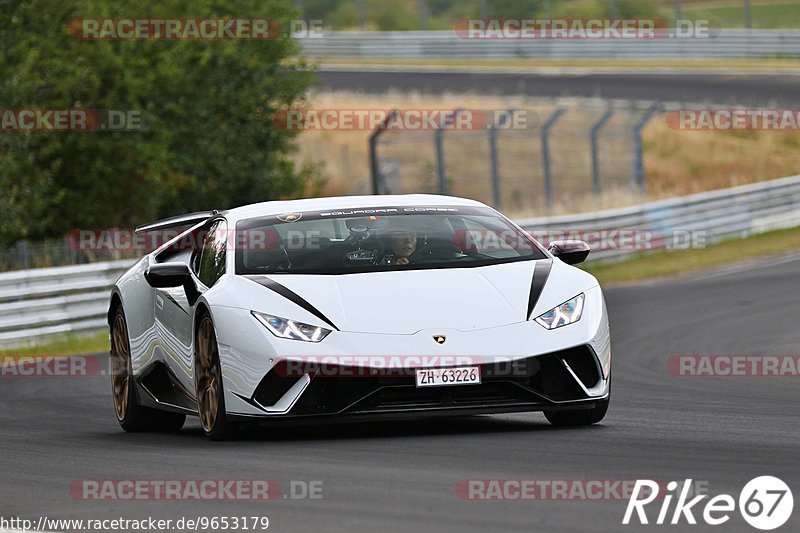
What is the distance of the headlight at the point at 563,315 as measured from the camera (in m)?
8.35

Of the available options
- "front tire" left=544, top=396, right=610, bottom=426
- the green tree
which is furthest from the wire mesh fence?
"front tire" left=544, top=396, right=610, bottom=426

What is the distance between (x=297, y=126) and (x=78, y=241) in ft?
25.2

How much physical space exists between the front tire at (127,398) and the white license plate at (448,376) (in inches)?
108

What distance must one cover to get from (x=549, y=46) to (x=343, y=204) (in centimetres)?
4505

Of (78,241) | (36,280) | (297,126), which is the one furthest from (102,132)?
(36,280)

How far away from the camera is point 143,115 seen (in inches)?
1134

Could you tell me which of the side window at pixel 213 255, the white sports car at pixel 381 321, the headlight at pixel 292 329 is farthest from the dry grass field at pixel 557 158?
the headlight at pixel 292 329

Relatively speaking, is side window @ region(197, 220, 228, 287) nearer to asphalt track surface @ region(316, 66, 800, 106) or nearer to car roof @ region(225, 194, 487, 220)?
car roof @ region(225, 194, 487, 220)

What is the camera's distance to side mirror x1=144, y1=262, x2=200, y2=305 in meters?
9.19

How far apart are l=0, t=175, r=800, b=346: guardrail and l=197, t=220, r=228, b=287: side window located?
9.95 m

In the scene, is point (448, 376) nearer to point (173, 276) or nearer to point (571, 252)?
point (571, 252)

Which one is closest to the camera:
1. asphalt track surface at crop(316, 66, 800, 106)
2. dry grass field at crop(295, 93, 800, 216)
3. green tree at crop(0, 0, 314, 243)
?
green tree at crop(0, 0, 314, 243)

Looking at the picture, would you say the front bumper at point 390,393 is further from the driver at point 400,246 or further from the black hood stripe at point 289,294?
the driver at point 400,246

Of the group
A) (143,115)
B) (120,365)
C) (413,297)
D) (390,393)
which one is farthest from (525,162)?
(390,393)
